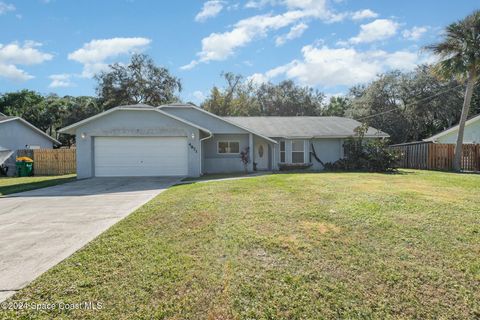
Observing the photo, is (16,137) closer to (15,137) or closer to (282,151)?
(15,137)

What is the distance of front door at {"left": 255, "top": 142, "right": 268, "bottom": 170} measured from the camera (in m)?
18.6

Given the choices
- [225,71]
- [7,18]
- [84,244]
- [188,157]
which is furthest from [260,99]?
[84,244]

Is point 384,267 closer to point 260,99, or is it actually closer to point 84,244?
point 84,244

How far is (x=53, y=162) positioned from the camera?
19047 millimetres

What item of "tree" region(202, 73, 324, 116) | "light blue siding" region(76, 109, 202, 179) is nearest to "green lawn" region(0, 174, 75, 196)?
"light blue siding" region(76, 109, 202, 179)

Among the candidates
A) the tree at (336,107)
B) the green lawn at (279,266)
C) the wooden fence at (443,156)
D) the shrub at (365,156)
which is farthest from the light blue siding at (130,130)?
the tree at (336,107)

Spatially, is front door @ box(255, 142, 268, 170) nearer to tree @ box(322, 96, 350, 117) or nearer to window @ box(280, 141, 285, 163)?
window @ box(280, 141, 285, 163)

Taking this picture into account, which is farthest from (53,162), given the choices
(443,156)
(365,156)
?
(443,156)

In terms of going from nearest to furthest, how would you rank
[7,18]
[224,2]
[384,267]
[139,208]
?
[384,267]
[139,208]
[224,2]
[7,18]

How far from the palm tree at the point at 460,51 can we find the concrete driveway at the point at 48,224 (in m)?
17.0

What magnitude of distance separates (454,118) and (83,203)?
3365 centimetres

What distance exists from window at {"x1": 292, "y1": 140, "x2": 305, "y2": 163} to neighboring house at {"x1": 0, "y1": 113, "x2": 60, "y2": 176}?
1849 cm

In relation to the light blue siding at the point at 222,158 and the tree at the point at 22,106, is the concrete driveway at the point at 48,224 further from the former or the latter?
the tree at the point at 22,106

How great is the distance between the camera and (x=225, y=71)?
38938 mm
